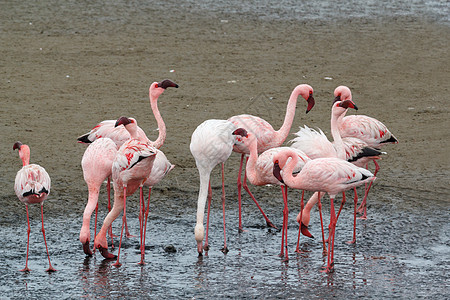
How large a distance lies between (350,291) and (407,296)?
403 mm

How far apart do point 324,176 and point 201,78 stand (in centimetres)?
A: 568

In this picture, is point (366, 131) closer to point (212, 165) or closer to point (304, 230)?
point (304, 230)

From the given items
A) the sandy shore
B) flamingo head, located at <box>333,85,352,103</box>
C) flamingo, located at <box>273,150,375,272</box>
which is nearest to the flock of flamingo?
flamingo, located at <box>273,150,375,272</box>

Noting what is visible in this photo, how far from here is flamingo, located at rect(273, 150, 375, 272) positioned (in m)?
5.82

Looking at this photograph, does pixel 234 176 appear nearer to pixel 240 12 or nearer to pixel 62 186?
pixel 62 186

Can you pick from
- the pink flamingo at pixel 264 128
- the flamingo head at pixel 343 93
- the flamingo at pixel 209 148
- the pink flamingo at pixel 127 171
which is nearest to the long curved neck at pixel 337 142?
the pink flamingo at pixel 264 128

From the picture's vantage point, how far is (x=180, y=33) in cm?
1332

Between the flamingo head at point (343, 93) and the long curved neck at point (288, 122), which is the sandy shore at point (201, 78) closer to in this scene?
the long curved neck at point (288, 122)

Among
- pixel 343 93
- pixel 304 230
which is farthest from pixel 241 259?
pixel 343 93

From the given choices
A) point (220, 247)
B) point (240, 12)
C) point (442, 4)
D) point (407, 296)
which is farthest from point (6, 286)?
point (442, 4)

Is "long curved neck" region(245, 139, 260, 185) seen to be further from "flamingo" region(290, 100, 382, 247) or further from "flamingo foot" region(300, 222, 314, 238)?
"flamingo foot" region(300, 222, 314, 238)

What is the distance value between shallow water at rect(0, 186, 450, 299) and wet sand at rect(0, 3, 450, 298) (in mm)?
133

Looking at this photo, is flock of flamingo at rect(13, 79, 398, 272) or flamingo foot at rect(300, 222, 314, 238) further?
flamingo foot at rect(300, 222, 314, 238)

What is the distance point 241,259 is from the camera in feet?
19.5
